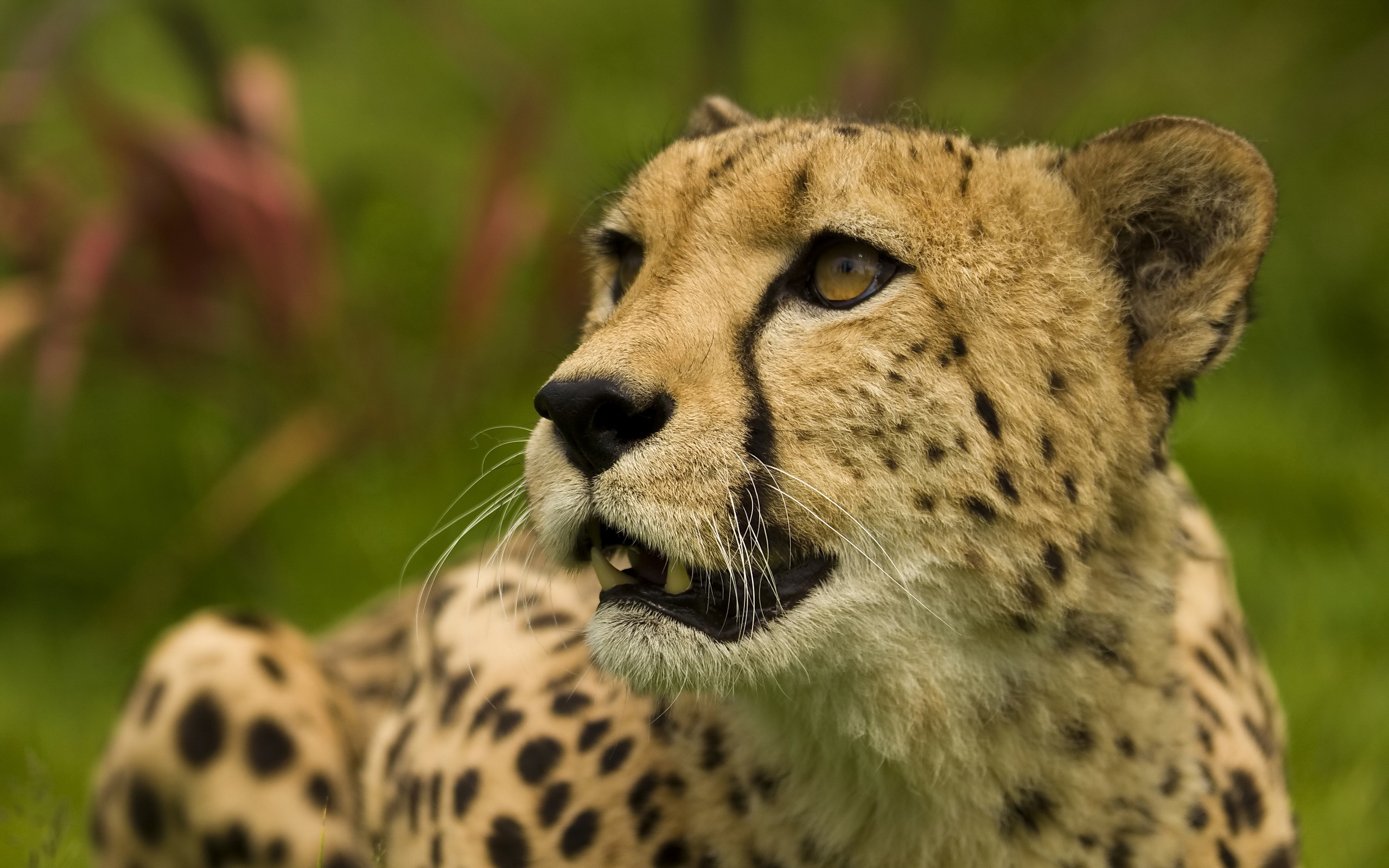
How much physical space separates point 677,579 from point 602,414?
0.22 meters

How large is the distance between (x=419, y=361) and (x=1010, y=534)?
3.55 m

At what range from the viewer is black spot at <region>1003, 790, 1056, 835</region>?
1859 mm

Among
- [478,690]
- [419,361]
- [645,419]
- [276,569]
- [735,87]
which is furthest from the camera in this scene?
[419,361]

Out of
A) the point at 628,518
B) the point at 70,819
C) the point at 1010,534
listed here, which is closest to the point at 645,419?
the point at 628,518

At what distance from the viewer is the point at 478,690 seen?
243cm

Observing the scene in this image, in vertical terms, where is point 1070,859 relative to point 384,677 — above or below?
above

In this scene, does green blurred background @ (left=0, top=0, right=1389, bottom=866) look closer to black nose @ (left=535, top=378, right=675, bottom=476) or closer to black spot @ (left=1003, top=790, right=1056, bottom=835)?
black spot @ (left=1003, top=790, right=1056, bottom=835)

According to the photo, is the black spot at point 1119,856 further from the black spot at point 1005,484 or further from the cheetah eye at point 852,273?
the cheetah eye at point 852,273

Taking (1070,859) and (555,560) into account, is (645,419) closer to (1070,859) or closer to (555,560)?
(555,560)

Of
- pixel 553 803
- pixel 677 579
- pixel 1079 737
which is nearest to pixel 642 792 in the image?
pixel 553 803

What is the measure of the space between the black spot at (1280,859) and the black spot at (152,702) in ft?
5.40

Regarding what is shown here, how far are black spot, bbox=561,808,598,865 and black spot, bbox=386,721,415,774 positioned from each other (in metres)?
0.49

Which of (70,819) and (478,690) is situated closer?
(478,690)

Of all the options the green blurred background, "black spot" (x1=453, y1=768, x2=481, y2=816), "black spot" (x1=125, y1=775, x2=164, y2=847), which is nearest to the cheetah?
"black spot" (x1=453, y1=768, x2=481, y2=816)
